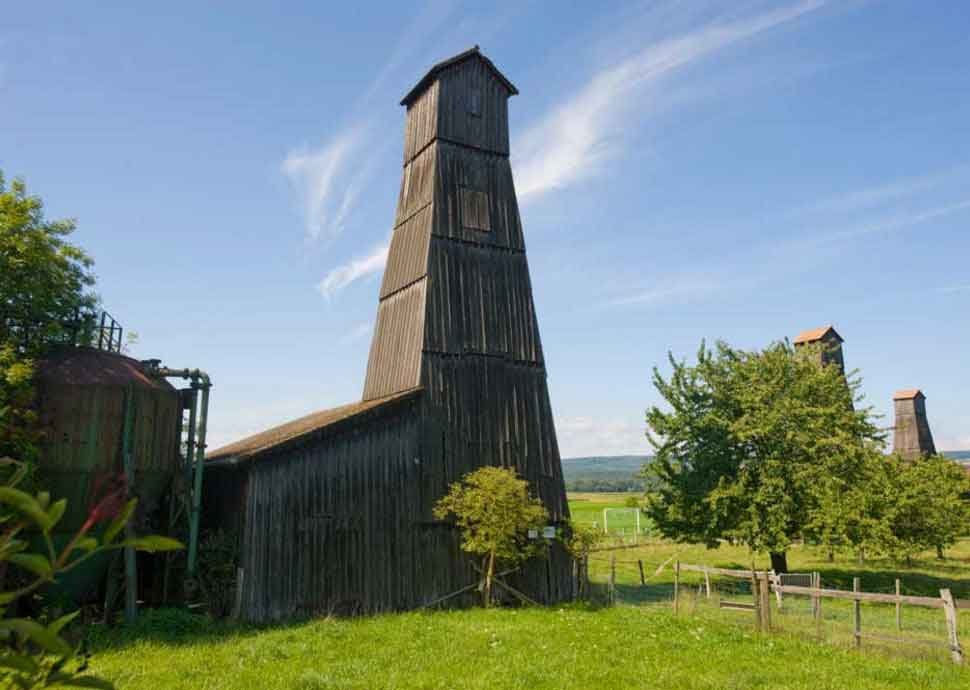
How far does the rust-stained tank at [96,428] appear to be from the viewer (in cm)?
1719

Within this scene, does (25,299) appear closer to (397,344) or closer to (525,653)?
(397,344)

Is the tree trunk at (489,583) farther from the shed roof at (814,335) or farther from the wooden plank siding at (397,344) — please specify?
the shed roof at (814,335)

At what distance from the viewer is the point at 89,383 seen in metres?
18.0

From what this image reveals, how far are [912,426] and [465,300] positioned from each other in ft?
160

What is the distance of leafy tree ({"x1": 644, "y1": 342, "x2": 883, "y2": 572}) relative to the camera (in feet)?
91.5

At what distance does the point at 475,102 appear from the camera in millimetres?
26859

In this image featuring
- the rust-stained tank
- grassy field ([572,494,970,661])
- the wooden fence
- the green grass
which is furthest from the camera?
grassy field ([572,494,970,661])

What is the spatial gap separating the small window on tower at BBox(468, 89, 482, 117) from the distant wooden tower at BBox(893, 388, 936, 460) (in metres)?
47.0

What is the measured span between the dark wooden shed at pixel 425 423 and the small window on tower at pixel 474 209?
0.05 m

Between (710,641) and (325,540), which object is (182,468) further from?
(710,641)

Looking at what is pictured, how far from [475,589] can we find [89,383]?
12452 millimetres

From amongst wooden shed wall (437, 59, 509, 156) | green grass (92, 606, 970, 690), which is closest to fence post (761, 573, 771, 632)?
green grass (92, 606, 970, 690)

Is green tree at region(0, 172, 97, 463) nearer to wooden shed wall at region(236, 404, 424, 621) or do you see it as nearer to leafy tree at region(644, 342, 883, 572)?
wooden shed wall at region(236, 404, 424, 621)

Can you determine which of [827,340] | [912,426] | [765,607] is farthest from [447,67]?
[912,426]
